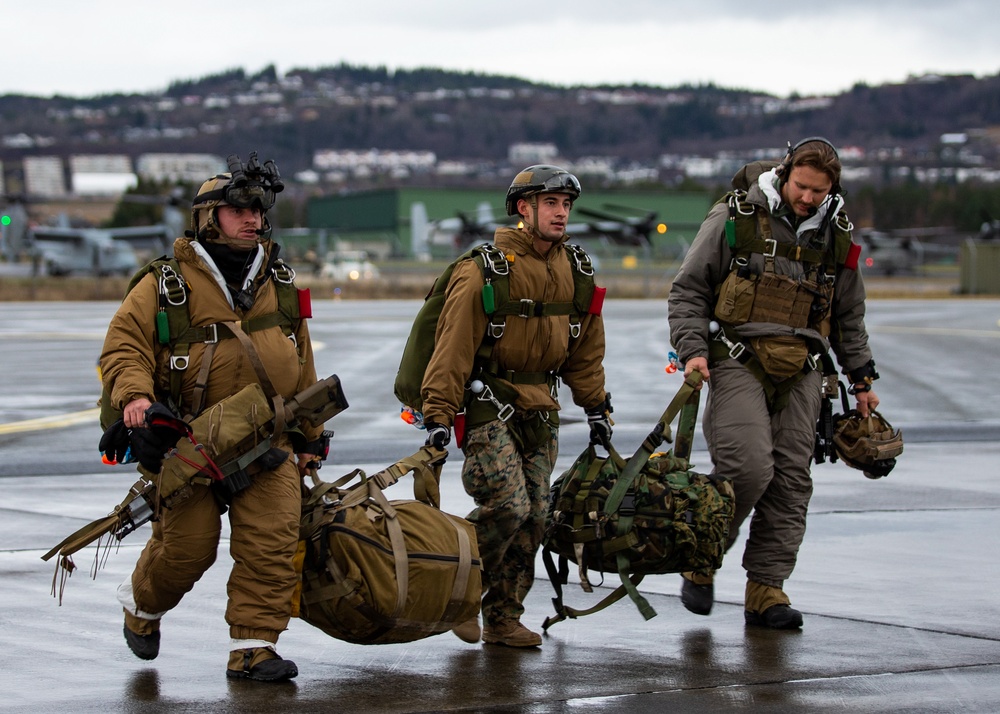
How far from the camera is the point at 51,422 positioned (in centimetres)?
1289

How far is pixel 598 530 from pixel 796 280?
4.99 ft

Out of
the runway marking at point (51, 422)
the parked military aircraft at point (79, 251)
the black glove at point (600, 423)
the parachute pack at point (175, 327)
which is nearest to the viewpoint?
the parachute pack at point (175, 327)

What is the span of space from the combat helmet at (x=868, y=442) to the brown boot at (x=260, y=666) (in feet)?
9.17

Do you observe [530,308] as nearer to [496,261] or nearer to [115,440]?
[496,261]

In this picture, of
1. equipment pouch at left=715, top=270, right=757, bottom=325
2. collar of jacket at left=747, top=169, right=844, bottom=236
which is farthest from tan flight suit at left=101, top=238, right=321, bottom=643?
collar of jacket at left=747, top=169, right=844, bottom=236

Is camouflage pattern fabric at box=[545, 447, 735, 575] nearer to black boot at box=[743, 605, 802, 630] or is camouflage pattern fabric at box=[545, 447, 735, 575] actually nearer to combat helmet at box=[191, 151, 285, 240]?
black boot at box=[743, 605, 802, 630]

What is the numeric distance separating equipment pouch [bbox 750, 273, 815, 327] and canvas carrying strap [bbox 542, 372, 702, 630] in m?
0.45

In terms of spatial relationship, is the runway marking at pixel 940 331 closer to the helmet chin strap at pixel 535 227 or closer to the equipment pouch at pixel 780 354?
the equipment pouch at pixel 780 354

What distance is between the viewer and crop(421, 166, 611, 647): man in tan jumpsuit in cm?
529

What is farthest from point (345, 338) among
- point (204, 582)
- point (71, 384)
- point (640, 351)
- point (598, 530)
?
point (598, 530)

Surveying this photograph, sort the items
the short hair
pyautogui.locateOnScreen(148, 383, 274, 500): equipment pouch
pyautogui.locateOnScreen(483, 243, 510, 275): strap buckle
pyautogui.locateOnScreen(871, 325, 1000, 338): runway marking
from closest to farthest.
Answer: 1. pyautogui.locateOnScreen(148, 383, 274, 500): equipment pouch
2. pyautogui.locateOnScreen(483, 243, 510, 275): strap buckle
3. the short hair
4. pyautogui.locateOnScreen(871, 325, 1000, 338): runway marking

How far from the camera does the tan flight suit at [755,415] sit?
5.78 m

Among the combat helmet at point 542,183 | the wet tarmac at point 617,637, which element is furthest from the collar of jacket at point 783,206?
the wet tarmac at point 617,637

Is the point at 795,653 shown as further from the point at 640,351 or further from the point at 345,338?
the point at 345,338
